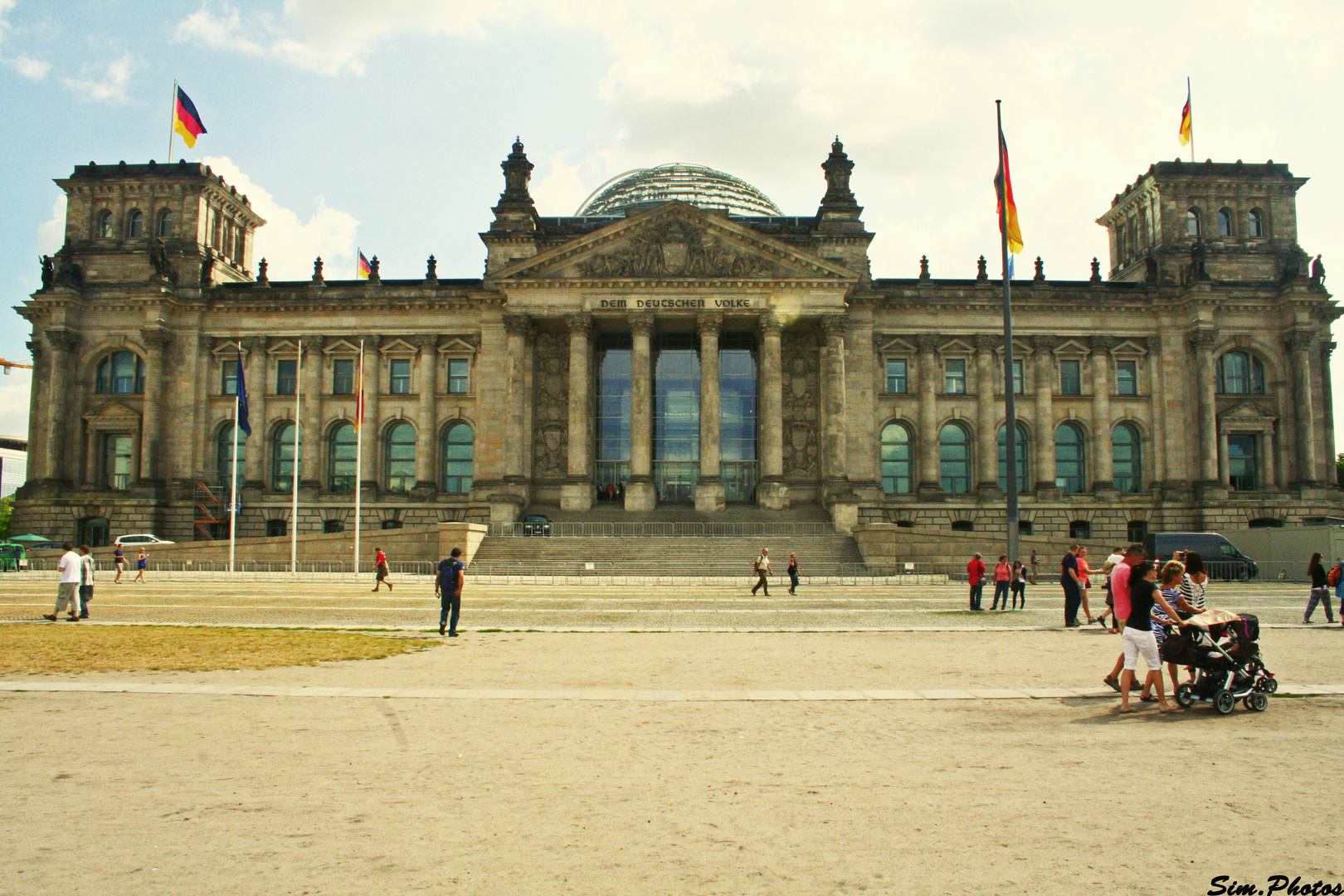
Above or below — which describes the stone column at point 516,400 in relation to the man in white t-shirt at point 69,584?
above

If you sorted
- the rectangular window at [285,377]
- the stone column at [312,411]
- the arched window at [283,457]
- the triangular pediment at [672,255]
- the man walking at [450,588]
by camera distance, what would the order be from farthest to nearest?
1. the rectangular window at [285,377]
2. the arched window at [283,457]
3. the stone column at [312,411]
4. the triangular pediment at [672,255]
5. the man walking at [450,588]

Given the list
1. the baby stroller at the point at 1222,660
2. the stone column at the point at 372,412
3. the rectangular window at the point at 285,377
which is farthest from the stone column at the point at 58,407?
the baby stroller at the point at 1222,660

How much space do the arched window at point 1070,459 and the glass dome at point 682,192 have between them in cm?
2686

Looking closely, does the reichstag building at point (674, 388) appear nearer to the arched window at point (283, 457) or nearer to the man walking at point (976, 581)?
the arched window at point (283, 457)

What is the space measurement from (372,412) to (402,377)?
3001mm

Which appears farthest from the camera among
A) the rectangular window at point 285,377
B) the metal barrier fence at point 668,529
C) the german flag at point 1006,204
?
the rectangular window at point 285,377

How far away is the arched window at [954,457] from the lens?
2409 inches

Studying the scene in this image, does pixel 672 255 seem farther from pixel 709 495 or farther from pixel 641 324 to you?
pixel 709 495

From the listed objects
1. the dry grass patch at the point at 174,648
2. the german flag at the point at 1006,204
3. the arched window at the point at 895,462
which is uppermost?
the german flag at the point at 1006,204

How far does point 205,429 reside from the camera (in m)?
61.2

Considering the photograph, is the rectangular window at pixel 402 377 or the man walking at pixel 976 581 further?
the rectangular window at pixel 402 377

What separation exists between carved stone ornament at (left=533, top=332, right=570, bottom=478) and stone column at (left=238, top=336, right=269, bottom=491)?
17781 mm

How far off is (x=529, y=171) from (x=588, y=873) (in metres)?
59.8

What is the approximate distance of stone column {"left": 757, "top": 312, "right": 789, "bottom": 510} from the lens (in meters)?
55.2
